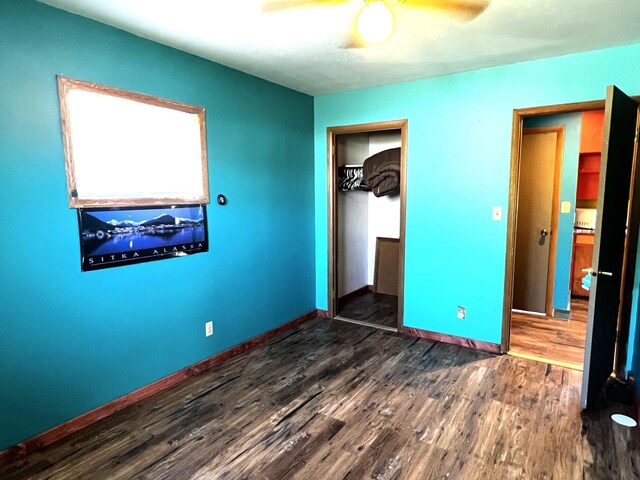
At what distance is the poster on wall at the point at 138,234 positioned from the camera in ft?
7.20

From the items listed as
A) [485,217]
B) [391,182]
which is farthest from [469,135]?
[391,182]

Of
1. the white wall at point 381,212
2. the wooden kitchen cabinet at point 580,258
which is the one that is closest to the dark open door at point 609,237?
the wooden kitchen cabinet at point 580,258

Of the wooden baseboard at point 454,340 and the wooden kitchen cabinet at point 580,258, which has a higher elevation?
the wooden kitchen cabinet at point 580,258

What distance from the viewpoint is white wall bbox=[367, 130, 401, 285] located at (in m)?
4.94

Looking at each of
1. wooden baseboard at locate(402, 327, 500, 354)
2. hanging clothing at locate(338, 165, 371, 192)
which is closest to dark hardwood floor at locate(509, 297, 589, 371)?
wooden baseboard at locate(402, 327, 500, 354)

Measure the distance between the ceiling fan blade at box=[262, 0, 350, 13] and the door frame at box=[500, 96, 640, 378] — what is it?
1887 millimetres

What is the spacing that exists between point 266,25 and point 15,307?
208cm

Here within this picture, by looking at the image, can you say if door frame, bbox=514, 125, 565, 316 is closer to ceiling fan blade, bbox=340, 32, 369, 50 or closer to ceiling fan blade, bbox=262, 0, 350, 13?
ceiling fan blade, bbox=340, 32, 369, 50

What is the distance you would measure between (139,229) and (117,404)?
44.6 inches

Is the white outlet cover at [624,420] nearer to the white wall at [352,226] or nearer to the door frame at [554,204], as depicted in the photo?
the door frame at [554,204]

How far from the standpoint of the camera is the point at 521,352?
321 centimetres

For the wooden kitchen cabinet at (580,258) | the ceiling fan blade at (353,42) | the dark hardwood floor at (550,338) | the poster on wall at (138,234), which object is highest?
the ceiling fan blade at (353,42)

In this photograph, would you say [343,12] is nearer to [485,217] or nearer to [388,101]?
[388,101]

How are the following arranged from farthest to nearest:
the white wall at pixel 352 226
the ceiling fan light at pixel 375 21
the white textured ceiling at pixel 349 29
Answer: the white wall at pixel 352 226
the white textured ceiling at pixel 349 29
the ceiling fan light at pixel 375 21
